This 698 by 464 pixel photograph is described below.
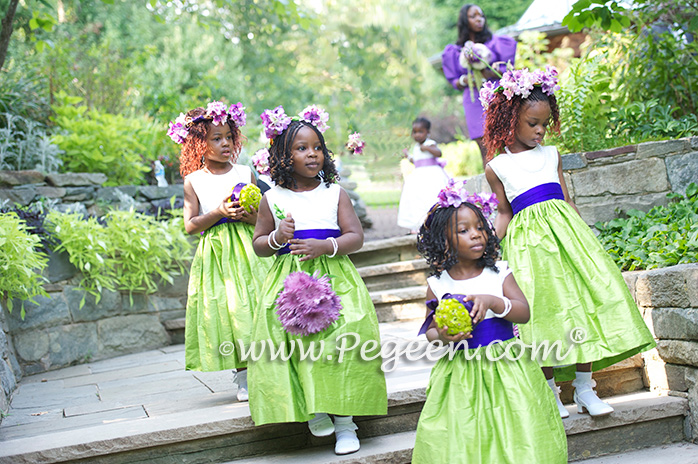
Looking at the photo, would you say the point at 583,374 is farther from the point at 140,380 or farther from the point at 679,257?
the point at 140,380

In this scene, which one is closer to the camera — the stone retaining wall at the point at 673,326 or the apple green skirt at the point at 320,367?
the apple green skirt at the point at 320,367

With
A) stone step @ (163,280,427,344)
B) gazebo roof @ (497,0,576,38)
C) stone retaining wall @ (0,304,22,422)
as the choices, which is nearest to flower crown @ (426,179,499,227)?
stone retaining wall @ (0,304,22,422)

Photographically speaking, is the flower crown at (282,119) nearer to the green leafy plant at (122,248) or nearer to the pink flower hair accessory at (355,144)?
the pink flower hair accessory at (355,144)

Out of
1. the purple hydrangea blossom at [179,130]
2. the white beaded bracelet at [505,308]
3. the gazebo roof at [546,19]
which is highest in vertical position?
the gazebo roof at [546,19]

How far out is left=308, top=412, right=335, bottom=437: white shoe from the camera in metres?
2.78

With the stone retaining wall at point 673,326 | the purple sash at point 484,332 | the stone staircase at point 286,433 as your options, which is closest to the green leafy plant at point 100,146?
the stone staircase at point 286,433

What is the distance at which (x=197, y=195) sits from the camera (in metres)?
3.63

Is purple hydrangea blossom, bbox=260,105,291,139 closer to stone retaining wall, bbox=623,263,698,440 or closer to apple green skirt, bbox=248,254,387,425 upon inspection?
apple green skirt, bbox=248,254,387,425

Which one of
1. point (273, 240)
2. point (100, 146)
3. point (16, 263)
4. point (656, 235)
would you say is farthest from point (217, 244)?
point (100, 146)

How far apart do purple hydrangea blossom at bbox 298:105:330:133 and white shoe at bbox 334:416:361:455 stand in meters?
1.35

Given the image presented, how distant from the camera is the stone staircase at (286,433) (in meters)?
2.76

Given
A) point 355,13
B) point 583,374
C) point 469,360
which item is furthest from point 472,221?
point 355,13

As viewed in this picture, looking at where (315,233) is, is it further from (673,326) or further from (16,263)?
(16,263)

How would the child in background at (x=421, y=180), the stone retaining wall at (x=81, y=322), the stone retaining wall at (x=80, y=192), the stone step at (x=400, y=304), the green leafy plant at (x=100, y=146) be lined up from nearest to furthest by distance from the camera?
the stone retaining wall at (x=81, y=322) → the stone step at (x=400, y=304) → the stone retaining wall at (x=80, y=192) → the green leafy plant at (x=100, y=146) → the child in background at (x=421, y=180)
